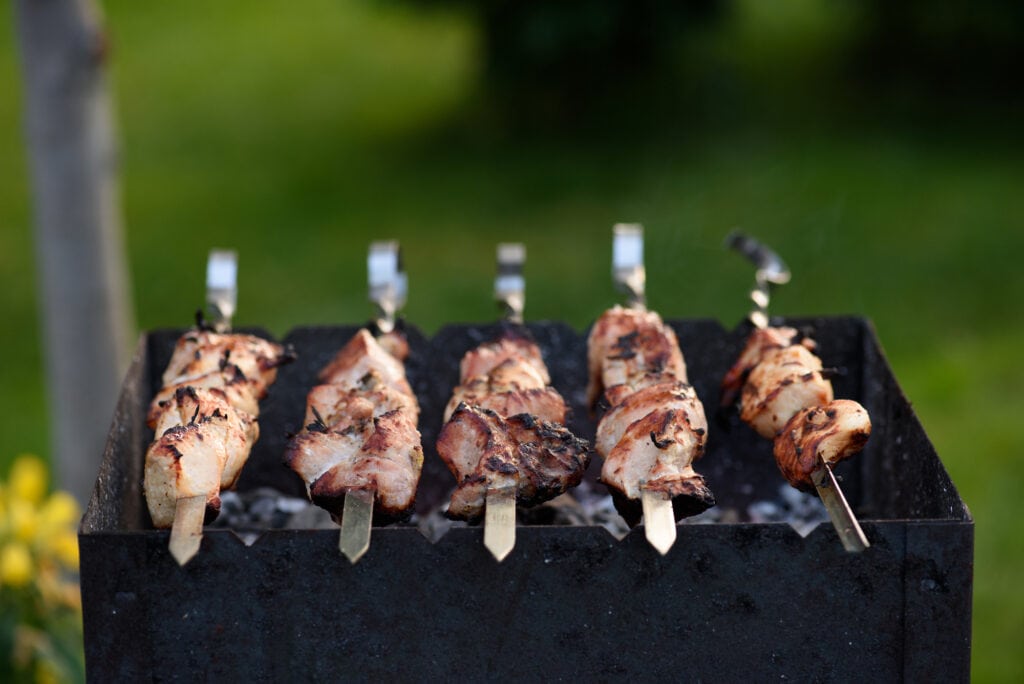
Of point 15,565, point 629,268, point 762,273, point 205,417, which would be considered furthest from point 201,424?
point 762,273

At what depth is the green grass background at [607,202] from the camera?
5.47m

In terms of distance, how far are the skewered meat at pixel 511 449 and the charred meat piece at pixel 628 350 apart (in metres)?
0.21

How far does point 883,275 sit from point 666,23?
2.06 meters

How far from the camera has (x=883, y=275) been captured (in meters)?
5.91

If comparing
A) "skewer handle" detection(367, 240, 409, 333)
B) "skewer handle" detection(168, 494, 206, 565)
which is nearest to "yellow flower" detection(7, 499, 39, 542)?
"skewer handle" detection(367, 240, 409, 333)

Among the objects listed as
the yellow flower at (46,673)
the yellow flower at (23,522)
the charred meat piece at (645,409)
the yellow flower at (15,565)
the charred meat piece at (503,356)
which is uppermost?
the charred meat piece at (503,356)

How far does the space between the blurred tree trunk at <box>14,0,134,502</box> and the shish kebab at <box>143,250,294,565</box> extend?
1.22 metres

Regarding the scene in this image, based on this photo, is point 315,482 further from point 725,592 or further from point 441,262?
point 441,262

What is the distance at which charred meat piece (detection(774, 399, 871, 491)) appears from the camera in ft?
6.71

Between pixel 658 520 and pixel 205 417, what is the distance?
862 mm

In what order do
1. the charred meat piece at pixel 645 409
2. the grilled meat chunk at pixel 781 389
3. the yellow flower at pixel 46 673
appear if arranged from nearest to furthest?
the charred meat piece at pixel 645 409, the grilled meat chunk at pixel 781 389, the yellow flower at pixel 46 673

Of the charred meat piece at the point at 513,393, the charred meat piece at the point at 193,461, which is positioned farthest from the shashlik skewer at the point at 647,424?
the charred meat piece at the point at 193,461

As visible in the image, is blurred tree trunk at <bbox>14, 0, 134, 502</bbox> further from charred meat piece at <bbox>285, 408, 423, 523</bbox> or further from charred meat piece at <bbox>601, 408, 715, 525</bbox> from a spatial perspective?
charred meat piece at <bbox>601, 408, 715, 525</bbox>

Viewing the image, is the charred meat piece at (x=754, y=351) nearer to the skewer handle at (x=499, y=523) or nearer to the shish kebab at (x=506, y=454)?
the shish kebab at (x=506, y=454)
